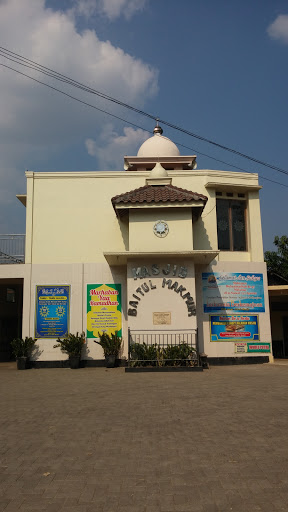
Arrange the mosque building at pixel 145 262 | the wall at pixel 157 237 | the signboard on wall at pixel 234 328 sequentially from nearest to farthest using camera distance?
the mosque building at pixel 145 262 → the wall at pixel 157 237 → the signboard on wall at pixel 234 328

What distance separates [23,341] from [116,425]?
9765mm

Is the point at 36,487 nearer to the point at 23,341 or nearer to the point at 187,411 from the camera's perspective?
the point at 187,411

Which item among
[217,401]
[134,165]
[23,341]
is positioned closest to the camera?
[217,401]

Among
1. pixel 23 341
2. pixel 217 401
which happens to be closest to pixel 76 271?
pixel 23 341

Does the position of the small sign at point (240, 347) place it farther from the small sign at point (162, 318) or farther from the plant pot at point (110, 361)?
the plant pot at point (110, 361)

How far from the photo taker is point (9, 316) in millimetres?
22906

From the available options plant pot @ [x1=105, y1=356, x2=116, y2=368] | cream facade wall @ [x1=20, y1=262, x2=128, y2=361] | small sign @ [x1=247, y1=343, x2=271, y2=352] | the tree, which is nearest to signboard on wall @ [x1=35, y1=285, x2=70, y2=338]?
cream facade wall @ [x1=20, y1=262, x2=128, y2=361]

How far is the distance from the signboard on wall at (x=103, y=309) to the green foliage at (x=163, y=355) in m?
2.06

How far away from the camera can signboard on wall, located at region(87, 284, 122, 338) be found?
1555 centimetres

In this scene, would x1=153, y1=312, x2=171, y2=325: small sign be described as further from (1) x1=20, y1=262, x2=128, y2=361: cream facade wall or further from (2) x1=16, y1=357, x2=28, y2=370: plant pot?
(2) x1=16, y1=357, x2=28, y2=370: plant pot

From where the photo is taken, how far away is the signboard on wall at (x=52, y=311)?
613 inches

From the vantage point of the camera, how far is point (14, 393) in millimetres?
9508

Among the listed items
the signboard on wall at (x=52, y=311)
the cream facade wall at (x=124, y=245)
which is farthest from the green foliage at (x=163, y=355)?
the signboard on wall at (x=52, y=311)

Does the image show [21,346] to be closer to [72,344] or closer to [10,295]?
[72,344]
